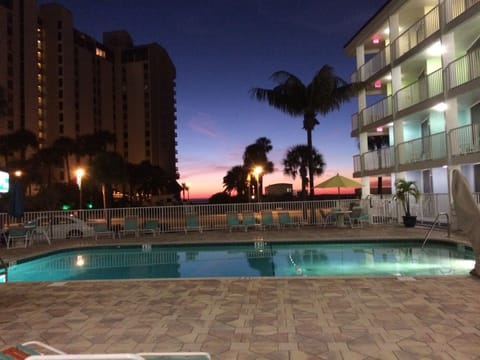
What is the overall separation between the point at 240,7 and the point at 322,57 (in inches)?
319

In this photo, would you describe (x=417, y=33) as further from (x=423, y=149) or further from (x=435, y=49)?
(x=423, y=149)

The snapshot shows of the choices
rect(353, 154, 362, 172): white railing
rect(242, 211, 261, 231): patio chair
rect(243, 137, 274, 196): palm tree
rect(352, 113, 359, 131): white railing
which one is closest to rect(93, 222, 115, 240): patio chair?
rect(242, 211, 261, 231): patio chair

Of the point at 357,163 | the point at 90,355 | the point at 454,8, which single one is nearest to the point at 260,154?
the point at 357,163

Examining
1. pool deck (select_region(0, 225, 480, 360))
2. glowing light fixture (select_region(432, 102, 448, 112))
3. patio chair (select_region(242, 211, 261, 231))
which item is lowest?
pool deck (select_region(0, 225, 480, 360))

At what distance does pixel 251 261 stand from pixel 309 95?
472 inches

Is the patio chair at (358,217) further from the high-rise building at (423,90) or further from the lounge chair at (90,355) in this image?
the lounge chair at (90,355)

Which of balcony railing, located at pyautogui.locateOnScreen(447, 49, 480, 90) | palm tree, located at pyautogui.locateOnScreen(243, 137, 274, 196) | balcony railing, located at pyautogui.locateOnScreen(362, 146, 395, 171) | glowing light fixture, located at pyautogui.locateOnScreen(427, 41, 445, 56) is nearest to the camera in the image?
balcony railing, located at pyautogui.locateOnScreen(447, 49, 480, 90)

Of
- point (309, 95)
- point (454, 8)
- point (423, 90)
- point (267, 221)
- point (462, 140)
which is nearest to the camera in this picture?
point (462, 140)

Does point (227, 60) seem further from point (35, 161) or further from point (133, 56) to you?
point (133, 56)

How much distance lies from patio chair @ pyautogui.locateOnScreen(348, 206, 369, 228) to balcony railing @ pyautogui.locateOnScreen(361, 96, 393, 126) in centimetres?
672

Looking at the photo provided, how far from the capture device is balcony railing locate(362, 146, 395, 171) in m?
21.4

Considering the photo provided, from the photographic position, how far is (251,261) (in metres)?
12.1

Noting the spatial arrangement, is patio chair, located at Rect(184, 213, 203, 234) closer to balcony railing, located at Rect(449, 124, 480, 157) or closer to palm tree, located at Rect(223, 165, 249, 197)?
balcony railing, located at Rect(449, 124, 480, 157)

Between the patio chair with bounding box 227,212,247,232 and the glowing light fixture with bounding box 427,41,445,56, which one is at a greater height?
the glowing light fixture with bounding box 427,41,445,56
